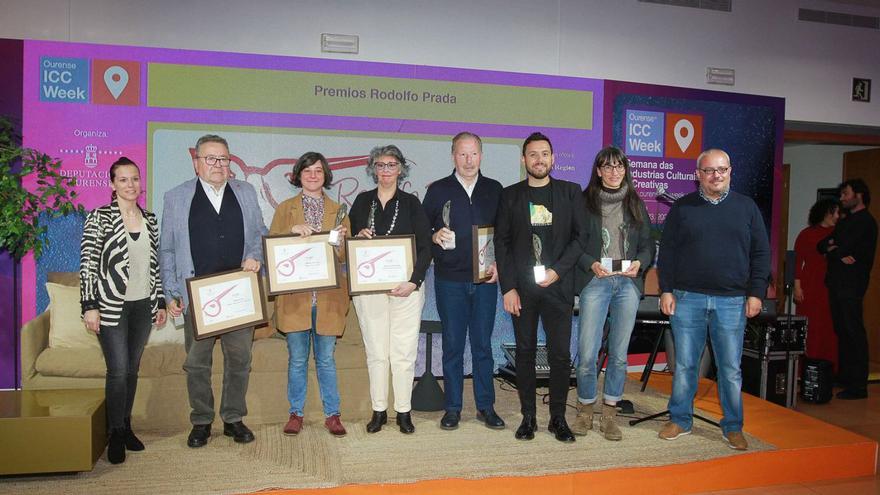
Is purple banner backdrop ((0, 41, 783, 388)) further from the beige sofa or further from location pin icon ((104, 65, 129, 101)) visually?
the beige sofa

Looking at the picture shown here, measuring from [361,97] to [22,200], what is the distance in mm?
2433

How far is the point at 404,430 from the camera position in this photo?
3.59m

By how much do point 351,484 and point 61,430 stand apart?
142 cm

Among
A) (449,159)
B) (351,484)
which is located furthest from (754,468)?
(449,159)

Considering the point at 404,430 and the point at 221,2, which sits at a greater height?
the point at 221,2

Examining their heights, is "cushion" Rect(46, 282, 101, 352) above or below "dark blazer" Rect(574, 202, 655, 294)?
below

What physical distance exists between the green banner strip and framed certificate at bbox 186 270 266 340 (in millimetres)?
2026

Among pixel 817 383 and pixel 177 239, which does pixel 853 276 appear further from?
pixel 177 239

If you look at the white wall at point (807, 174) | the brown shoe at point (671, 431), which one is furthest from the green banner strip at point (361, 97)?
the white wall at point (807, 174)

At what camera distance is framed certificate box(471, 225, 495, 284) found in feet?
11.5

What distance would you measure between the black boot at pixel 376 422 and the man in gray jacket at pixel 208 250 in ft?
2.15

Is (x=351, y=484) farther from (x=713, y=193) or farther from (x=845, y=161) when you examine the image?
(x=845, y=161)

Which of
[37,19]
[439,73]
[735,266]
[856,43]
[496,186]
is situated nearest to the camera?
[735,266]

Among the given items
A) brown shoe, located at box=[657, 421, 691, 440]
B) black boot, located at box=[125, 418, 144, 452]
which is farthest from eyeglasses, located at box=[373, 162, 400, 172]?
brown shoe, located at box=[657, 421, 691, 440]
